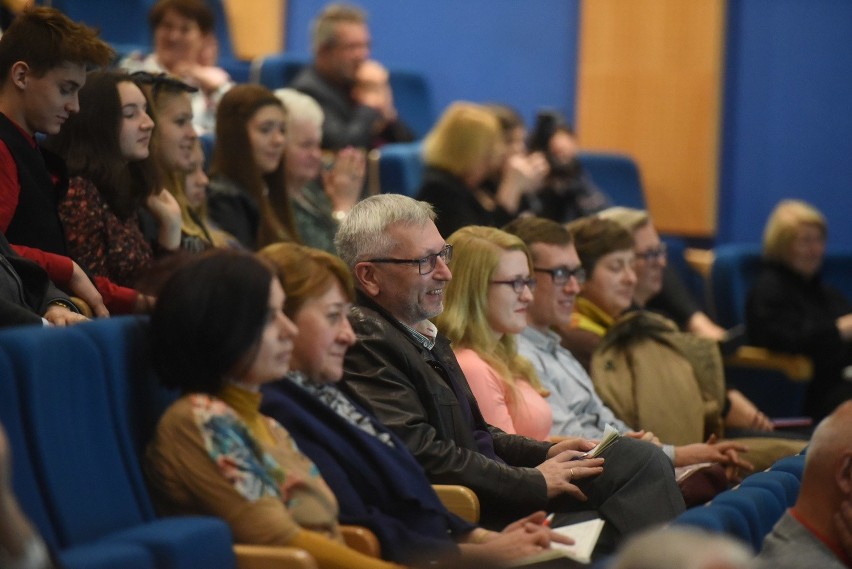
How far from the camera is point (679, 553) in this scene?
1.26 meters

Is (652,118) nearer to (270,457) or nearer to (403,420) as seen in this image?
(403,420)

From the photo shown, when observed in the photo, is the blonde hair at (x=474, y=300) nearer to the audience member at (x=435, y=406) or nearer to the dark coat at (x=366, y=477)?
the audience member at (x=435, y=406)

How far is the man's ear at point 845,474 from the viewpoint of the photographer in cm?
200

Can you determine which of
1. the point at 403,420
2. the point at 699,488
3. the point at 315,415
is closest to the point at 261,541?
the point at 315,415

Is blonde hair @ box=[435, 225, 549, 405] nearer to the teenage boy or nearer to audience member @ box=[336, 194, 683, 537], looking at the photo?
audience member @ box=[336, 194, 683, 537]

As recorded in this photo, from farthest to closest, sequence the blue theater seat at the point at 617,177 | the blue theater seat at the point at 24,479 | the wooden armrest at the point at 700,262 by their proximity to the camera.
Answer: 1. the blue theater seat at the point at 617,177
2. the wooden armrest at the point at 700,262
3. the blue theater seat at the point at 24,479

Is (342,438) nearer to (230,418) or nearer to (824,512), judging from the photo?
(230,418)

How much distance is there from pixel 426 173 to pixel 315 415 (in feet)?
8.06

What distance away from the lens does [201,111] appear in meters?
4.56

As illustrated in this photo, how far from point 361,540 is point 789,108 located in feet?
14.3

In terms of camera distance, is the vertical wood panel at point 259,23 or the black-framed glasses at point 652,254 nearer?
the black-framed glasses at point 652,254

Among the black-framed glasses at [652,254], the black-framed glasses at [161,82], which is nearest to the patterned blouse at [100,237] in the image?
the black-framed glasses at [161,82]

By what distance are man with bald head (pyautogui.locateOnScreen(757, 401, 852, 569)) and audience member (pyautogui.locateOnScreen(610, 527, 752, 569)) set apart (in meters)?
0.72

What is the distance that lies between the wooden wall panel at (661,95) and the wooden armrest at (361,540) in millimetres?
4196
